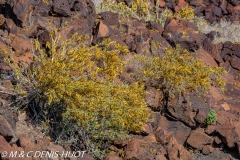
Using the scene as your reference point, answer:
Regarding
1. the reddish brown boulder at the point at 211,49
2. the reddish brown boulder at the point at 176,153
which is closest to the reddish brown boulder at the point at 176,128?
the reddish brown boulder at the point at 176,153

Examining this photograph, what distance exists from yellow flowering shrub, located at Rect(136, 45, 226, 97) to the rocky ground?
0.77ft

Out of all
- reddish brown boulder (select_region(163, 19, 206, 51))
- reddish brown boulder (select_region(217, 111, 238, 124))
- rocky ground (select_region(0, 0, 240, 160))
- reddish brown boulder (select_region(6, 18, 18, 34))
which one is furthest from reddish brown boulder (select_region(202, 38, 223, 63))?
reddish brown boulder (select_region(6, 18, 18, 34))

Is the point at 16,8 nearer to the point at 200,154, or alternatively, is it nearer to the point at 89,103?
the point at 89,103

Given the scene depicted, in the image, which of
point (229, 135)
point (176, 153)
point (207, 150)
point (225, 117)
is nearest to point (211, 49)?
point (225, 117)

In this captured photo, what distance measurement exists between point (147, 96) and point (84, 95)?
156 centimetres

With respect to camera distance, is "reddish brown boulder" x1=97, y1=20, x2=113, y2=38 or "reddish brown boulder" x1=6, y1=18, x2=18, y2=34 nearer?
"reddish brown boulder" x1=6, y1=18, x2=18, y2=34

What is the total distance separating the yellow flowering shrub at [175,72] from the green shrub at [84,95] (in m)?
0.80

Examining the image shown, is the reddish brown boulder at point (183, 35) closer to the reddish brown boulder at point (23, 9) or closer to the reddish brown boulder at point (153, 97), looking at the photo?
the reddish brown boulder at point (153, 97)

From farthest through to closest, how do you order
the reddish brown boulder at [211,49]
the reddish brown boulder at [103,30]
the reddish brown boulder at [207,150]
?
the reddish brown boulder at [211,49], the reddish brown boulder at [103,30], the reddish brown boulder at [207,150]

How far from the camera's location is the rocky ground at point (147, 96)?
593 cm

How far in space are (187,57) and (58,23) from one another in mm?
2502

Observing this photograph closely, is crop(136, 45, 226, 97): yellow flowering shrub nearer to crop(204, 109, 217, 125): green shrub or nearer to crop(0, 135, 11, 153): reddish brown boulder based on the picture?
crop(204, 109, 217, 125): green shrub

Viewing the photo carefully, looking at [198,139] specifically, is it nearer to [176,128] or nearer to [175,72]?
[176,128]

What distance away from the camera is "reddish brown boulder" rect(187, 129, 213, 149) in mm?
7066
